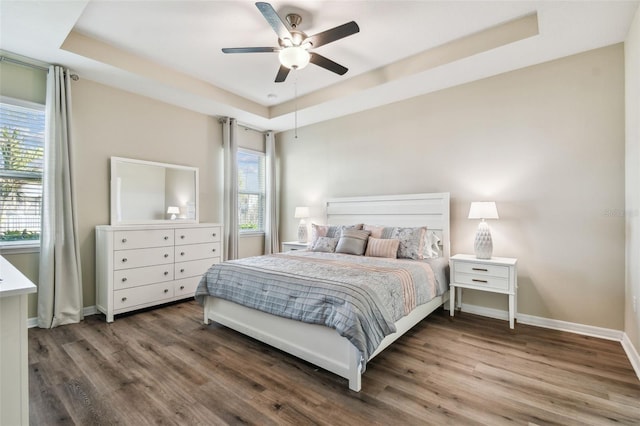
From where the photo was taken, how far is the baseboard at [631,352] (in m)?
2.19

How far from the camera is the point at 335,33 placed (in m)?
2.31

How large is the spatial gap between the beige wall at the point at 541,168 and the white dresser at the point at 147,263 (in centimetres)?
286

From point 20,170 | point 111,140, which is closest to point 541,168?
point 111,140

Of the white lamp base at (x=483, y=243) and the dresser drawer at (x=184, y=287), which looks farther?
the dresser drawer at (x=184, y=287)

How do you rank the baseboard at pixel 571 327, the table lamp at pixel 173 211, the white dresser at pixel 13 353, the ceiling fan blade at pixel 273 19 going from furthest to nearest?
1. the table lamp at pixel 173 211
2. the baseboard at pixel 571 327
3. the ceiling fan blade at pixel 273 19
4. the white dresser at pixel 13 353

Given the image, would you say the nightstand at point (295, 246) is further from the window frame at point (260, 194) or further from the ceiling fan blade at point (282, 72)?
the ceiling fan blade at point (282, 72)

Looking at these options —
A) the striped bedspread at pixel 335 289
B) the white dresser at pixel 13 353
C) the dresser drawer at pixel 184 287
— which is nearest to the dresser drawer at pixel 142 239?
the dresser drawer at pixel 184 287

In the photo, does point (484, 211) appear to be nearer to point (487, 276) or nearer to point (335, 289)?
point (487, 276)

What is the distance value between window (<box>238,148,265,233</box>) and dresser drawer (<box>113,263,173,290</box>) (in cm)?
166

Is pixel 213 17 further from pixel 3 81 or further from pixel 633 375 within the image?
pixel 633 375

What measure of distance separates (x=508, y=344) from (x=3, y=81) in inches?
216

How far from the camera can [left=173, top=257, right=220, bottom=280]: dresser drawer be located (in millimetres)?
3863

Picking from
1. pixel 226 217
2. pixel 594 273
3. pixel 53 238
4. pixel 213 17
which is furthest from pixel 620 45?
pixel 53 238

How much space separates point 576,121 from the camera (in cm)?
295
